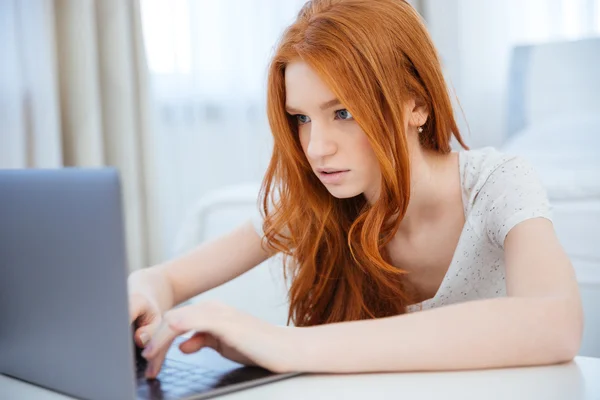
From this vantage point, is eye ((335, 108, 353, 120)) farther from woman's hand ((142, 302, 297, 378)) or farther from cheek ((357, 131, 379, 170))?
woman's hand ((142, 302, 297, 378))

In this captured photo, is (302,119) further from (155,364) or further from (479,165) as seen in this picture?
(155,364)

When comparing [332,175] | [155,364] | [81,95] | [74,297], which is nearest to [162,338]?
[155,364]

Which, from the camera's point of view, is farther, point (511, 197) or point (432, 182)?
point (432, 182)

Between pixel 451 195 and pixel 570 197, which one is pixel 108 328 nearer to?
pixel 451 195

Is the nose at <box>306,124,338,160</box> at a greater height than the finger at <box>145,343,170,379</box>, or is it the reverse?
the nose at <box>306,124,338,160</box>

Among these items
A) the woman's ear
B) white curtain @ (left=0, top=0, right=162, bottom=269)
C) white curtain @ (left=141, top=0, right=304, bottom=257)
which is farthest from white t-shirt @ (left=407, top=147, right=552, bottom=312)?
white curtain @ (left=141, top=0, right=304, bottom=257)

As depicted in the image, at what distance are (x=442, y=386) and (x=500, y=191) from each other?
1.55ft

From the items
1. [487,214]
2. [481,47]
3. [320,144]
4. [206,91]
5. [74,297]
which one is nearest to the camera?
[74,297]

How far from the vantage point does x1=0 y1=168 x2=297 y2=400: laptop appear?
2.06 ft

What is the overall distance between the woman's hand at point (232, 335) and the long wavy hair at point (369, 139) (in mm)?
370

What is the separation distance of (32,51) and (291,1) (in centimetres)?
133

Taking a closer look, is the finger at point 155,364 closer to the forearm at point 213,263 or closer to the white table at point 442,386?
the white table at point 442,386

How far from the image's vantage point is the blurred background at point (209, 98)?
214 centimetres

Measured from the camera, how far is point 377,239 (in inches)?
45.9
